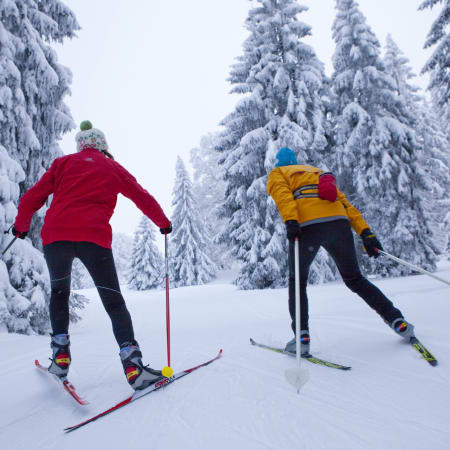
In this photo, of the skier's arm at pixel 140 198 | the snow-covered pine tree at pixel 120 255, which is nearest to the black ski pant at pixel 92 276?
the skier's arm at pixel 140 198

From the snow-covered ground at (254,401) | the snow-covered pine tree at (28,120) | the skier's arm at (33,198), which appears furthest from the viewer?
the snow-covered pine tree at (28,120)

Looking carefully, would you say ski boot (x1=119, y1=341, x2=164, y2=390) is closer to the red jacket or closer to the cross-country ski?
the red jacket

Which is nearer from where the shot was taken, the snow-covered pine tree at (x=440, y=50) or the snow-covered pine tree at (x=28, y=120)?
the snow-covered pine tree at (x=28, y=120)

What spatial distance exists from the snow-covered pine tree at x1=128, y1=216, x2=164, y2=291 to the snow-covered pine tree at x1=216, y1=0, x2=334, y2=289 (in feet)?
61.9

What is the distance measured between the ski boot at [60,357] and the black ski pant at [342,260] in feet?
6.51

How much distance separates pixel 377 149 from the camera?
1262 centimetres

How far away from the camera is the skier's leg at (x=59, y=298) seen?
2496 millimetres

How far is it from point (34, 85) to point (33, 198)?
5003 mm

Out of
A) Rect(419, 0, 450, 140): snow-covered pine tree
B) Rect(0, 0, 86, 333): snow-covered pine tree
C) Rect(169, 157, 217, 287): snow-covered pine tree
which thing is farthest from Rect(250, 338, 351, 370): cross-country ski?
Rect(169, 157, 217, 287): snow-covered pine tree

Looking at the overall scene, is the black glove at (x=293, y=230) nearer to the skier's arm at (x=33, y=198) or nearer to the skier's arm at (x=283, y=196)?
the skier's arm at (x=283, y=196)

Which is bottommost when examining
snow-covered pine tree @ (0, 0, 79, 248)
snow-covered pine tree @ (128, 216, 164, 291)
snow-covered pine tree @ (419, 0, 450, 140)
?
snow-covered pine tree @ (128, 216, 164, 291)

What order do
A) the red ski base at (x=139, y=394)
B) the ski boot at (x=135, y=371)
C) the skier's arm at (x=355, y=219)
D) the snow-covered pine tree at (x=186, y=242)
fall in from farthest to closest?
the snow-covered pine tree at (x=186, y=242) < the skier's arm at (x=355, y=219) < the ski boot at (x=135, y=371) < the red ski base at (x=139, y=394)

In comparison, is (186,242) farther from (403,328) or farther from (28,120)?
(403,328)

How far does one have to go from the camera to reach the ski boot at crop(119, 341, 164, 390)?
2.29 m
